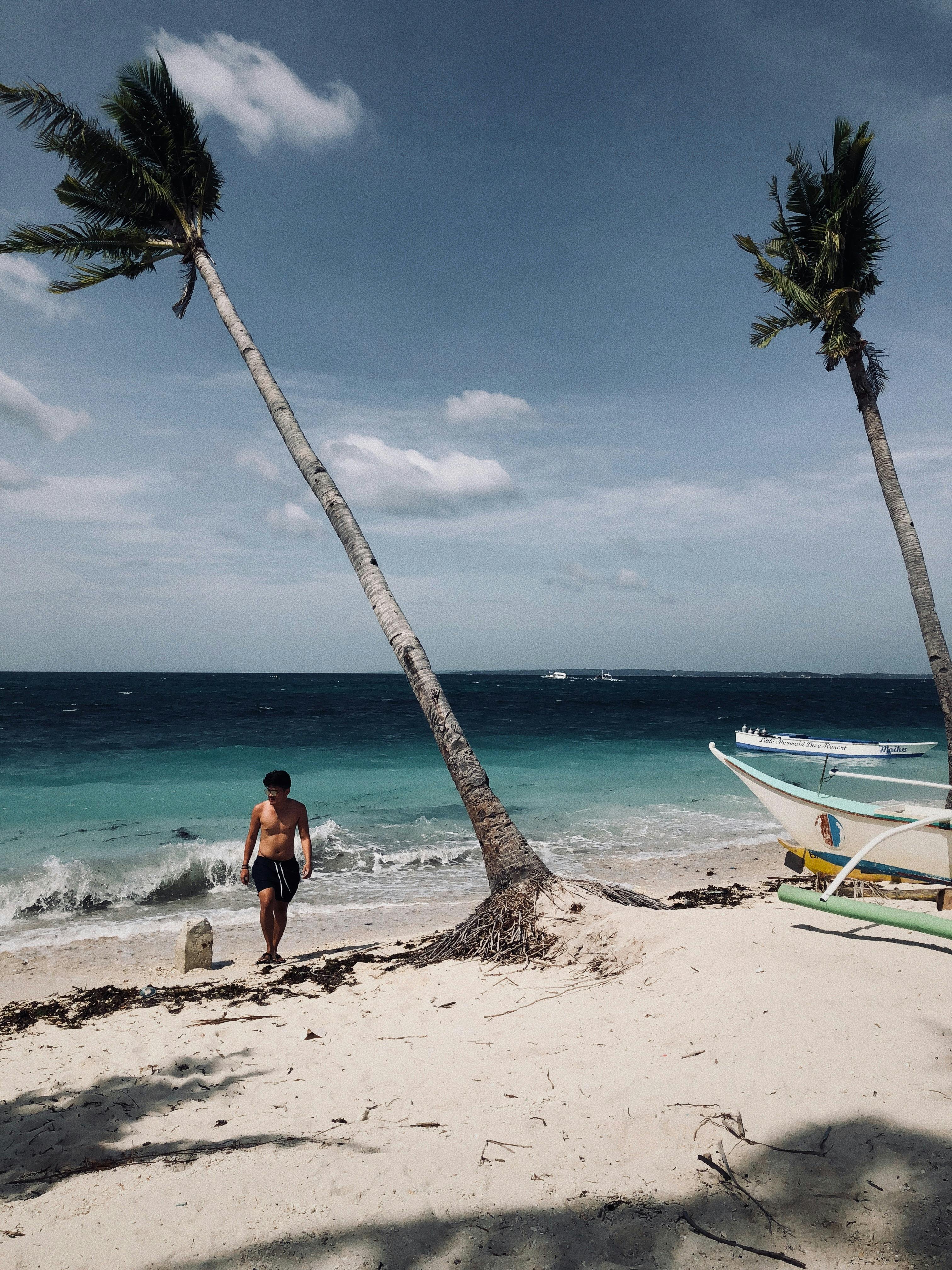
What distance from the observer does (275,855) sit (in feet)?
21.0

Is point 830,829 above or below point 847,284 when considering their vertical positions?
below

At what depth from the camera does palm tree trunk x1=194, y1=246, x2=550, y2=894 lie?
6129 mm

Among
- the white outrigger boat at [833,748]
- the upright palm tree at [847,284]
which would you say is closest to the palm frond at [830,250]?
the upright palm tree at [847,284]

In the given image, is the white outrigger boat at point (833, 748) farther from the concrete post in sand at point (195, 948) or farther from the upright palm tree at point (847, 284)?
the concrete post in sand at point (195, 948)

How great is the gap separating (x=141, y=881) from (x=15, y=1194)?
320 inches

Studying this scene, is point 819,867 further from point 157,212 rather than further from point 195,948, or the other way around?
point 157,212

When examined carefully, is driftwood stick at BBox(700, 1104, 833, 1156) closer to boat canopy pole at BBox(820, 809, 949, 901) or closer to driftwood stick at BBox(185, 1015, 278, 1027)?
boat canopy pole at BBox(820, 809, 949, 901)

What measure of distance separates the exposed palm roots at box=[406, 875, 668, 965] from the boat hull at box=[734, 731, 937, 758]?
2078 cm

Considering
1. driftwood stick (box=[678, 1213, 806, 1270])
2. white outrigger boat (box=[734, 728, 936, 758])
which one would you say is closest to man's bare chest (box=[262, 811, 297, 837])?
driftwood stick (box=[678, 1213, 806, 1270])

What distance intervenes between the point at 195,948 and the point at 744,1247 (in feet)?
18.3

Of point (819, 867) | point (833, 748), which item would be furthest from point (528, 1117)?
point (833, 748)

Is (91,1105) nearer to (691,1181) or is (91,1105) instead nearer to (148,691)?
(691,1181)

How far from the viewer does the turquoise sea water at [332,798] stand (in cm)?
984

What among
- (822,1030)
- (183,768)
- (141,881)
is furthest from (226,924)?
(183,768)
